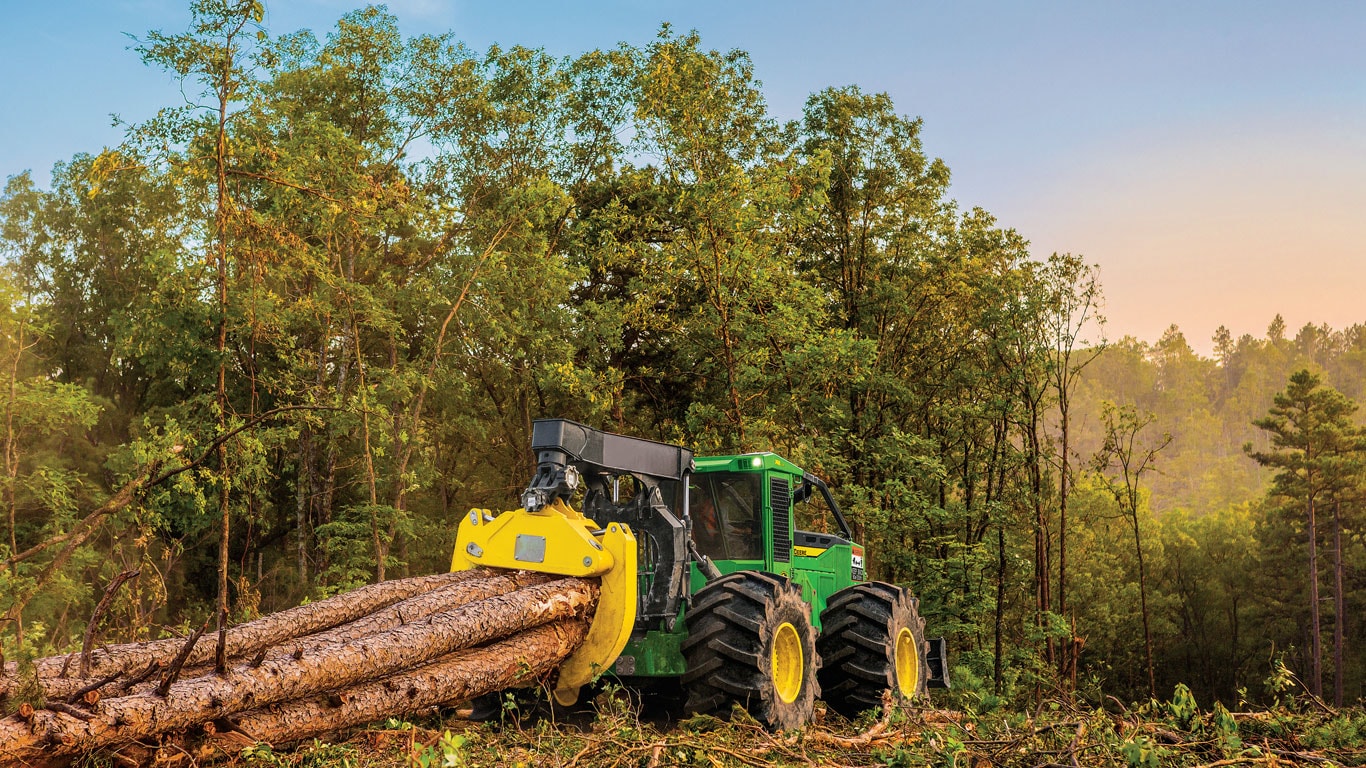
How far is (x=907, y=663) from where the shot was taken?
10609 mm

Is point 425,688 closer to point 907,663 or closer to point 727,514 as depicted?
point 727,514

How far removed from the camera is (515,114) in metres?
25.2

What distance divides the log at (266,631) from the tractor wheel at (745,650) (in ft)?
5.57

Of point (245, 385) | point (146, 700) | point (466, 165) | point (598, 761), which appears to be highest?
point (466, 165)

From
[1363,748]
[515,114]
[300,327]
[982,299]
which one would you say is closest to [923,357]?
[982,299]

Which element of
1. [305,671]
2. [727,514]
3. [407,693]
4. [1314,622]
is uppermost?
[727,514]

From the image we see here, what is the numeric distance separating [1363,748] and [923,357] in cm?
2270

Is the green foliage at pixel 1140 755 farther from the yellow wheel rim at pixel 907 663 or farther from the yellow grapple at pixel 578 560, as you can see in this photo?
the yellow wheel rim at pixel 907 663

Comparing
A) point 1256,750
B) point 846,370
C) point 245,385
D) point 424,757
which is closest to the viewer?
point 424,757

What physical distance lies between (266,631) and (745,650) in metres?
3.28

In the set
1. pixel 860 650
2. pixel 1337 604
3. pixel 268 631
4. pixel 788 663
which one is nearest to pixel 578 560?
pixel 788 663

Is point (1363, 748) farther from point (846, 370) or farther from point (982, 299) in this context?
point (982, 299)

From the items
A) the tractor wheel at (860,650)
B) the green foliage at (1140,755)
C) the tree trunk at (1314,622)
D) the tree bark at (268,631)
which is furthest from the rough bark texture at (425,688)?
the tree trunk at (1314,622)

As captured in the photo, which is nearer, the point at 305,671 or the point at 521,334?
the point at 305,671
